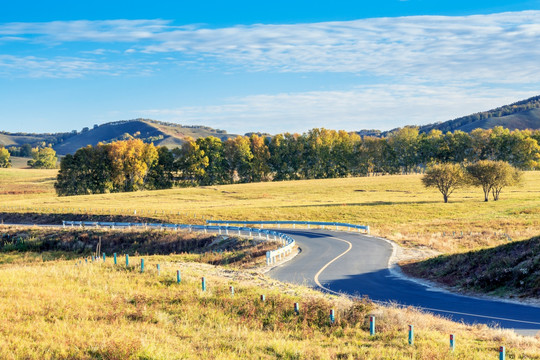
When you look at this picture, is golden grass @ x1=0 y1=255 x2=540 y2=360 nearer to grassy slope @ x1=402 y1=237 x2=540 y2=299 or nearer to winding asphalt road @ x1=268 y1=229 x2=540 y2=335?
winding asphalt road @ x1=268 y1=229 x2=540 y2=335

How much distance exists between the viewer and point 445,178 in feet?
249

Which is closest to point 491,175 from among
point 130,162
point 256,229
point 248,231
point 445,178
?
point 445,178

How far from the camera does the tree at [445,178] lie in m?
76.0

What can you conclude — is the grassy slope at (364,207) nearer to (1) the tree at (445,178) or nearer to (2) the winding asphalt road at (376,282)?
(1) the tree at (445,178)

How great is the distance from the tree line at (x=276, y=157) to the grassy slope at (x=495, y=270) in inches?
3643

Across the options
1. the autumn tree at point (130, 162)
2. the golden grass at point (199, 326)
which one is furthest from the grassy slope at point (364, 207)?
the golden grass at point (199, 326)

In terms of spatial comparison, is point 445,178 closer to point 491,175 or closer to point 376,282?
point 491,175

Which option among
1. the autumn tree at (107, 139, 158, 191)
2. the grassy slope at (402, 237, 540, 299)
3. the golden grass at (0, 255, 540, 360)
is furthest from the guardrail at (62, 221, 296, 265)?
the autumn tree at (107, 139, 158, 191)

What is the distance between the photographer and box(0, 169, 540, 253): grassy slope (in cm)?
4362

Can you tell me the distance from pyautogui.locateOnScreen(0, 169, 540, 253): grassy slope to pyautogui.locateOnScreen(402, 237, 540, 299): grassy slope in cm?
744

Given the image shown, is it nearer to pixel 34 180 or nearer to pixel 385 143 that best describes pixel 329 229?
pixel 385 143

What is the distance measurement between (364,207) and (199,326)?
54.5m

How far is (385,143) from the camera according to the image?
142m

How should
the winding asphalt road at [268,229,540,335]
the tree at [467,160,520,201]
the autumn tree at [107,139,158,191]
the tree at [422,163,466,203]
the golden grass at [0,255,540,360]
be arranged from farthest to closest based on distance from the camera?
the autumn tree at [107,139,158,191] < the tree at [422,163,466,203] < the tree at [467,160,520,201] < the winding asphalt road at [268,229,540,335] < the golden grass at [0,255,540,360]
